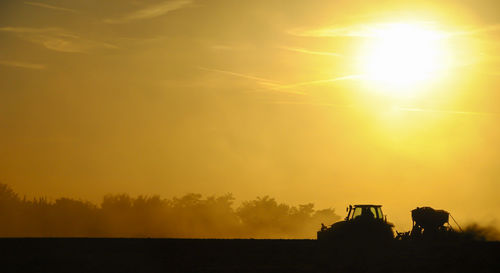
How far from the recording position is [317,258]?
34594mm

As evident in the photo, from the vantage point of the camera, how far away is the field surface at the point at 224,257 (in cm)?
2916

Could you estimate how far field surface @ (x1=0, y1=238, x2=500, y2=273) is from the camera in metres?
29.2

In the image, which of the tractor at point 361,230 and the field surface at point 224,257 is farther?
the tractor at point 361,230

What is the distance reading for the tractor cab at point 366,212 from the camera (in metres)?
38.3

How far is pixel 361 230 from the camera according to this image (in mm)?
37406

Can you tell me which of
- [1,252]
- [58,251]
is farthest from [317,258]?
[1,252]

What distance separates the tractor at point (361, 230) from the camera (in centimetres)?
3734

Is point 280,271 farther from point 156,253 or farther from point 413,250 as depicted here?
point 413,250

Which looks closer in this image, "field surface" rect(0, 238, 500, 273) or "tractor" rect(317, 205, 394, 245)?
"field surface" rect(0, 238, 500, 273)

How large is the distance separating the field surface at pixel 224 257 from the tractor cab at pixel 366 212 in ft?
6.17

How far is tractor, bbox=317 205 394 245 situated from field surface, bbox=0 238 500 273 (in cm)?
81

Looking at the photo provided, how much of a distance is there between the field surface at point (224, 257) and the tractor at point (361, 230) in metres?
0.81

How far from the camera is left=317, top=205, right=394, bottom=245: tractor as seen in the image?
37.3 metres

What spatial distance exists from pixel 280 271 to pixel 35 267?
34.7ft
